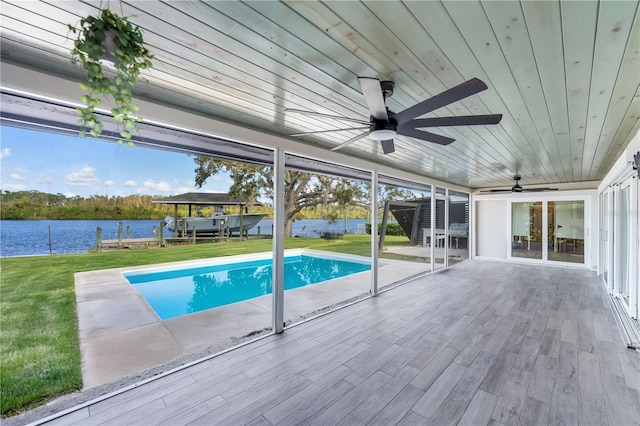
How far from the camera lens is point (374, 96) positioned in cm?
177

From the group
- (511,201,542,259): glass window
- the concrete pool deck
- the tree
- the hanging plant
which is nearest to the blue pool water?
the concrete pool deck

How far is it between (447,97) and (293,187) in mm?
10556

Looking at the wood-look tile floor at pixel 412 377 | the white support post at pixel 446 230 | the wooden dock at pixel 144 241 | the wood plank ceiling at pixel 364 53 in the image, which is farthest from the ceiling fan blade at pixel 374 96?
the wooden dock at pixel 144 241

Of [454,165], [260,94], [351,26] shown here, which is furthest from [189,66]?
[454,165]

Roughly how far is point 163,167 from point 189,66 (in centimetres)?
714

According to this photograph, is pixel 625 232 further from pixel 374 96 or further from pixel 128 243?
pixel 128 243

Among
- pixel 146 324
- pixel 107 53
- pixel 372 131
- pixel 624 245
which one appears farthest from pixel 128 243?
pixel 624 245

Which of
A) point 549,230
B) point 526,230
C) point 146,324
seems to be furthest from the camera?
point 526,230

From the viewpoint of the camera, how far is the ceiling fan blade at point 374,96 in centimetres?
156

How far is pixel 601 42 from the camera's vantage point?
1.56 metres

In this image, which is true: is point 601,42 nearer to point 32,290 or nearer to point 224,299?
point 224,299

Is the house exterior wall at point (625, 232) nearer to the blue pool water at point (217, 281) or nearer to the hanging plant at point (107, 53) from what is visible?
the hanging plant at point (107, 53)

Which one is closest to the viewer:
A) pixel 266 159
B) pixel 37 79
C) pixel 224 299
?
pixel 37 79

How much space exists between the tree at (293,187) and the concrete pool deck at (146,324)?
5204 millimetres
